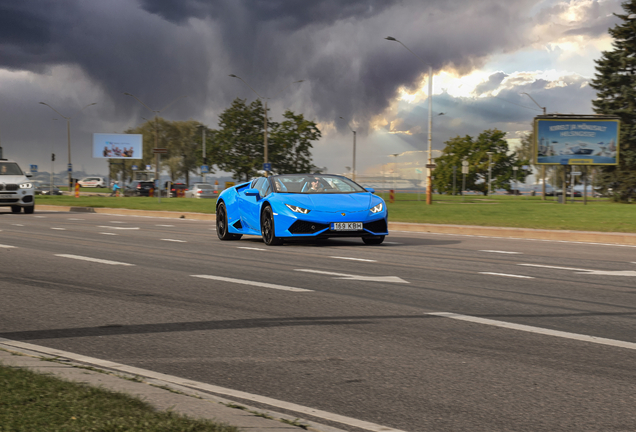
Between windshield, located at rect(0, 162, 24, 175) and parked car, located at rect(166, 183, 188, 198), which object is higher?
windshield, located at rect(0, 162, 24, 175)

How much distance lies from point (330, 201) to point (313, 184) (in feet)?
3.15

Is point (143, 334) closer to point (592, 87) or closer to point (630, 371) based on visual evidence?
point (630, 371)

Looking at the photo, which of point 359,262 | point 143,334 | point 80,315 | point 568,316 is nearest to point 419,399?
point 143,334

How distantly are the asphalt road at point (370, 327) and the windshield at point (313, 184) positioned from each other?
254cm

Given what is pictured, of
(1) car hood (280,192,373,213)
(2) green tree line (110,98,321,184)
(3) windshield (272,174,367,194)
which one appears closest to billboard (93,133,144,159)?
(2) green tree line (110,98,321,184)

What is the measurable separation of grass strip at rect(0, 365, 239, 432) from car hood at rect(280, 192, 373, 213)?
31.1 feet

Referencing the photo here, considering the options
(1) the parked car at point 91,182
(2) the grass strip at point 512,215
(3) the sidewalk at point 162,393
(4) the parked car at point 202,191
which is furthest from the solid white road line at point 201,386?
(1) the parked car at point 91,182

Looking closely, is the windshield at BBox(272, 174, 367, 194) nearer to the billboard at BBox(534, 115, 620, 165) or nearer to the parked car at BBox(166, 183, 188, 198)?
the billboard at BBox(534, 115, 620, 165)

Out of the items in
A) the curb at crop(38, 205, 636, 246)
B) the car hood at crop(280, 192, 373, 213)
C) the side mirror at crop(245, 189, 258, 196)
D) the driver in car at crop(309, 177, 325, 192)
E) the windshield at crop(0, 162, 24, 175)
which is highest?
the windshield at crop(0, 162, 24, 175)

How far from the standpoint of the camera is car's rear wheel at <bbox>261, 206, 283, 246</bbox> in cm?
1381

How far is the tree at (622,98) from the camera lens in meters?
55.7

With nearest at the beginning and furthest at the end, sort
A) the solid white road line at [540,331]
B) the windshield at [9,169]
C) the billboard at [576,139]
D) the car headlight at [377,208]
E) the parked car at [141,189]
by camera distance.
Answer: the solid white road line at [540,331], the car headlight at [377,208], the windshield at [9,169], the billboard at [576,139], the parked car at [141,189]

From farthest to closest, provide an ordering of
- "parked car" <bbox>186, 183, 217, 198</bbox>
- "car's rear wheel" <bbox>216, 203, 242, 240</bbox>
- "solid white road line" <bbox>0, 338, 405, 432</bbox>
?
"parked car" <bbox>186, 183, 217, 198</bbox>, "car's rear wheel" <bbox>216, 203, 242, 240</bbox>, "solid white road line" <bbox>0, 338, 405, 432</bbox>

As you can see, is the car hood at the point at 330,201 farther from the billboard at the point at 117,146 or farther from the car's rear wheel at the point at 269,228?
the billboard at the point at 117,146
